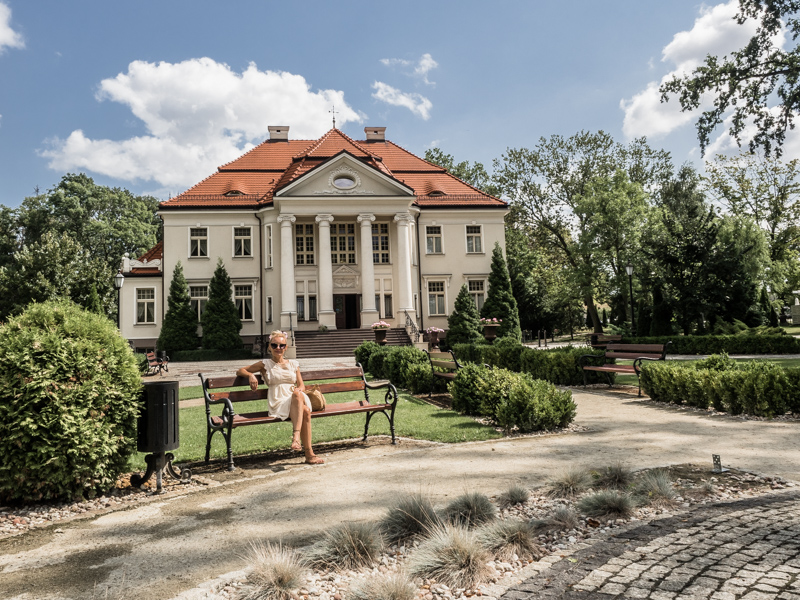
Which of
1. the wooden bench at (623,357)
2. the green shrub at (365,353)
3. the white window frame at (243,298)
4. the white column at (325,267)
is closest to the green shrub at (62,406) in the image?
the wooden bench at (623,357)

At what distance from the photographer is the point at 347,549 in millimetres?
3555

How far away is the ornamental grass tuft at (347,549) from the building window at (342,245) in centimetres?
2998

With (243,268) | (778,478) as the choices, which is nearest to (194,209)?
(243,268)

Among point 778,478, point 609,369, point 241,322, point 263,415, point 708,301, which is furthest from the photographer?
point 241,322

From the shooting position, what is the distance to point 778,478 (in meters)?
5.25

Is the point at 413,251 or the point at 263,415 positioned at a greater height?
the point at 413,251

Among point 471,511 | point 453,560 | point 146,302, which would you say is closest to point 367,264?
point 146,302

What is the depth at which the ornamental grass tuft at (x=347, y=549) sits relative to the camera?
→ 3.50 meters

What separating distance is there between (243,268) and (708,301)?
83.8 feet

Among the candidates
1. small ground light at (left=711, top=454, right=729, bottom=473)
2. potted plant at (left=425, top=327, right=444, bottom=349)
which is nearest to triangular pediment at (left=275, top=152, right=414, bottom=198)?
potted plant at (left=425, top=327, right=444, bottom=349)

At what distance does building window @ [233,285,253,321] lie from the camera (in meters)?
32.7

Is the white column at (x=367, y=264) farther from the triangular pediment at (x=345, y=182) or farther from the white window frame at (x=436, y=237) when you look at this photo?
the white window frame at (x=436, y=237)

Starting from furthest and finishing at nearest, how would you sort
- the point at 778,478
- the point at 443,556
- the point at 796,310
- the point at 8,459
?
the point at 796,310 < the point at 778,478 < the point at 8,459 < the point at 443,556

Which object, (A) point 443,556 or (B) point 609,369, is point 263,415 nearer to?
(A) point 443,556
